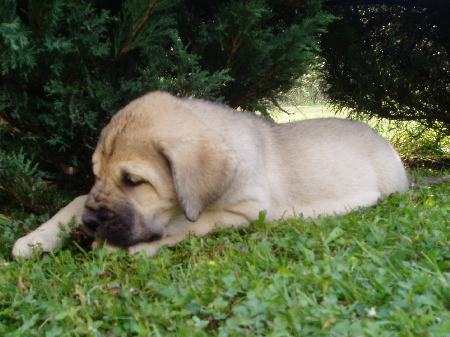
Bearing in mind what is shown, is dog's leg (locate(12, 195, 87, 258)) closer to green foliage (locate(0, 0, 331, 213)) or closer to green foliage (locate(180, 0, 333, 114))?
green foliage (locate(0, 0, 331, 213))

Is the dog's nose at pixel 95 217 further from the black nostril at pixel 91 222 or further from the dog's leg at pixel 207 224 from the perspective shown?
the dog's leg at pixel 207 224

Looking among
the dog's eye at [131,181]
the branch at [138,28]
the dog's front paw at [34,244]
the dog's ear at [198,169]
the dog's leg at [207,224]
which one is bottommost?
the dog's front paw at [34,244]

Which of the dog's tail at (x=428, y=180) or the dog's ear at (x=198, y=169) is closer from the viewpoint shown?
the dog's ear at (x=198, y=169)

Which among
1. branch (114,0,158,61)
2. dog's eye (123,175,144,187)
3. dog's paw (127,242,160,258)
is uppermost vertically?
branch (114,0,158,61)

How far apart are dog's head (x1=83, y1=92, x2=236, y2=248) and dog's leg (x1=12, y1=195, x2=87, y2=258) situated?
0.37 meters

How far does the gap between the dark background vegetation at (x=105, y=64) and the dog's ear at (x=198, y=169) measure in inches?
50.8

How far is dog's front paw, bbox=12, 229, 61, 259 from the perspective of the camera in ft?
10.6

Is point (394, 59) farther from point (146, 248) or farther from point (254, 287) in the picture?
point (254, 287)

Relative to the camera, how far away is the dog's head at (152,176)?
3.13m

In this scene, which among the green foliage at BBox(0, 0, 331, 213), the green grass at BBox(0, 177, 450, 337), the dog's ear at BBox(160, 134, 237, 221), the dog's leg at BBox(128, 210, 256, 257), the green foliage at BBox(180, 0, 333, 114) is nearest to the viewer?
the green grass at BBox(0, 177, 450, 337)

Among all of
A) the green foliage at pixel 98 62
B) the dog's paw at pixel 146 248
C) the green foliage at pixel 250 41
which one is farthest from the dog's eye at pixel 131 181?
the green foliage at pixel 250 41

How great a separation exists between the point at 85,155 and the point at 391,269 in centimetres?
314

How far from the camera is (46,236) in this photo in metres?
3.41

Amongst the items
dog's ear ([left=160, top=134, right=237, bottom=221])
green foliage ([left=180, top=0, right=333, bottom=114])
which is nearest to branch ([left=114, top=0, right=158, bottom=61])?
green foliage ([left=180, top=0, right=333, bottom=114])
